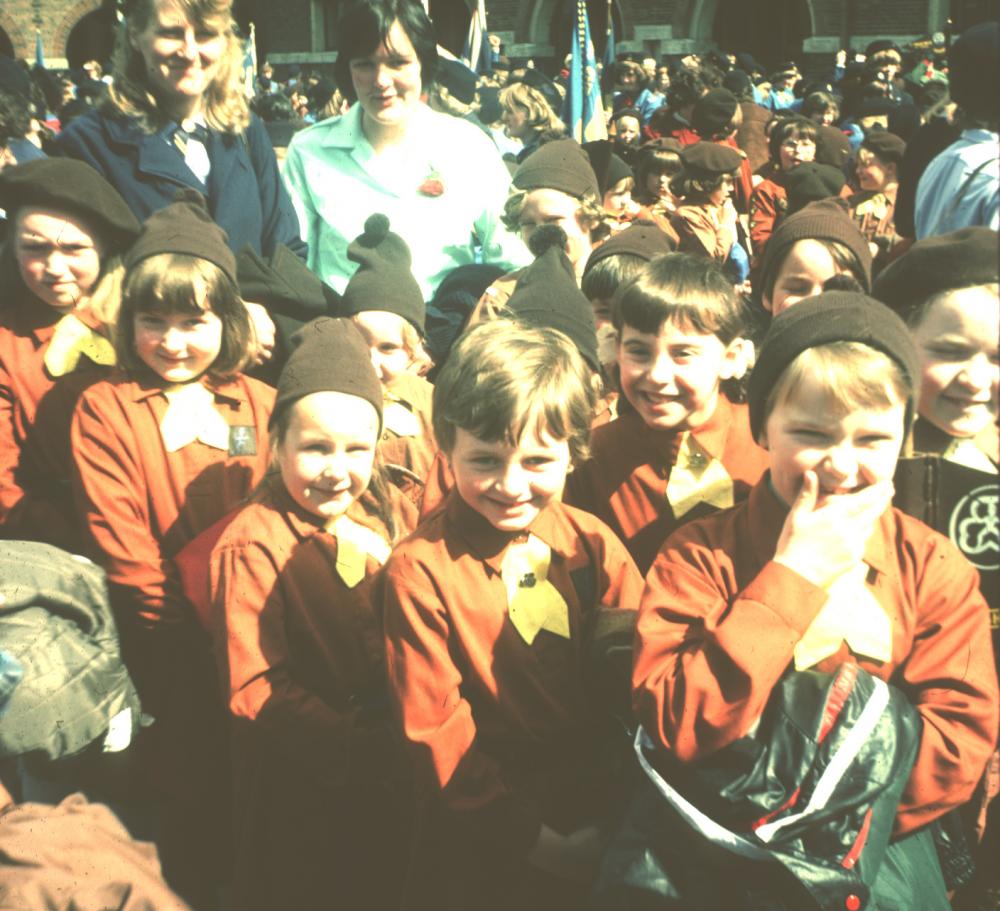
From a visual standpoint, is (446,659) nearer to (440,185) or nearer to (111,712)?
(111,712)

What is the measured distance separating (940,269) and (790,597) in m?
0.64

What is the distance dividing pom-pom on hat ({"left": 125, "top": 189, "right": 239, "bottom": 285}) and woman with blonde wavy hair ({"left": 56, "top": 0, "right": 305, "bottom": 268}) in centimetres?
35

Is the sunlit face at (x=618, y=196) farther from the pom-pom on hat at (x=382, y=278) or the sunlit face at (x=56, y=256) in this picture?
the sunlit face at (x=56, y=256)

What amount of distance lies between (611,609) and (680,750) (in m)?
0.54

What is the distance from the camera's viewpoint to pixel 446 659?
2156 millimetres

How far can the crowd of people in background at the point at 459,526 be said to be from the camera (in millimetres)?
1796

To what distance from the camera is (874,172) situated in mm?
6418

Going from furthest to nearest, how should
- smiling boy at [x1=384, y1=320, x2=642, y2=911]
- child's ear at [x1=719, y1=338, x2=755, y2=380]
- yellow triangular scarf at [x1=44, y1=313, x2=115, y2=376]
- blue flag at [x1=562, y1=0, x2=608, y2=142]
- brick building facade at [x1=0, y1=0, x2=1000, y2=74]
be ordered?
brick building facade at [x1=0, y1=0, x2=1000, y2=74], blue flag at [x1=562, y1=0, x2=608, y2=142], yellow triangular scarf at [x1=44, y1=313, x2=115, y2=376], child's ear at [x1=719, y1=338, x2=755, y2=380], smiling boy at [x1=384, y1=320, x2=642, y2=911]

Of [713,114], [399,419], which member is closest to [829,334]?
[399,419]

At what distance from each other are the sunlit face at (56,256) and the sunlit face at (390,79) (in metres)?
1.02

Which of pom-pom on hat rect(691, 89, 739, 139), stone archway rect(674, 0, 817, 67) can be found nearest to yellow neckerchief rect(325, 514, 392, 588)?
pom-pom on hat rect(691, 89, 739, 139)

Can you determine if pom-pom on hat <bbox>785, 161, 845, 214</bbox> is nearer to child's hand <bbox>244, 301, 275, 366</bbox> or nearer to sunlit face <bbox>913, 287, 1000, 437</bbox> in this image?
child's hand <bbox>244, 301, 275, 366</bbox>

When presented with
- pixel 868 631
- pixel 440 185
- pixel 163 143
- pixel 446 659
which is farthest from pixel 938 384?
pixel 163 143

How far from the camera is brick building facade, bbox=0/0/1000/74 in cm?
2191
